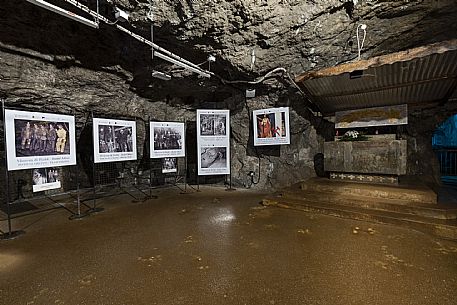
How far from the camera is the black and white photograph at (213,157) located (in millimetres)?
7012

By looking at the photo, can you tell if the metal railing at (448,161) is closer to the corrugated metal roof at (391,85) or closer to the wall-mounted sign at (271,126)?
the corrugated metal roof at (391,85)

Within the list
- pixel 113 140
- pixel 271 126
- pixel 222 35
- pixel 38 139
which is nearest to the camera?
pixel 38 139

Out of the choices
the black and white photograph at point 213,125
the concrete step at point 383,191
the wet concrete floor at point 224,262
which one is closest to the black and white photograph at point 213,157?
the black and white photograph at point 213,125

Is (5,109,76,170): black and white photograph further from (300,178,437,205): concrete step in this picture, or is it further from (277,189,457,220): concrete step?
(300,178,437,205): concrete step

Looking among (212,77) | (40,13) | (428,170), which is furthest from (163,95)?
(428,170)

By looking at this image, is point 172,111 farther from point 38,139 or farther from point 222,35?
point 38,139

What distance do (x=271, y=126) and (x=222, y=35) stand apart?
3.20 m

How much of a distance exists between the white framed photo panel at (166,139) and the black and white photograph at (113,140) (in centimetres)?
61

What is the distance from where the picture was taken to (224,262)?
2.77 m

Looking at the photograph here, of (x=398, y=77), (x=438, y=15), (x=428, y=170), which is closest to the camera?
(x=438, y=15)

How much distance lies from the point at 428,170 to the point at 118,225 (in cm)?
913

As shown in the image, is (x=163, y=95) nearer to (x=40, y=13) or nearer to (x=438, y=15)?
(x=40, y=13)

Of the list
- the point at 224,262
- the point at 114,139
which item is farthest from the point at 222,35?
the point at 224,262

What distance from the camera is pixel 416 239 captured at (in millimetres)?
3365
